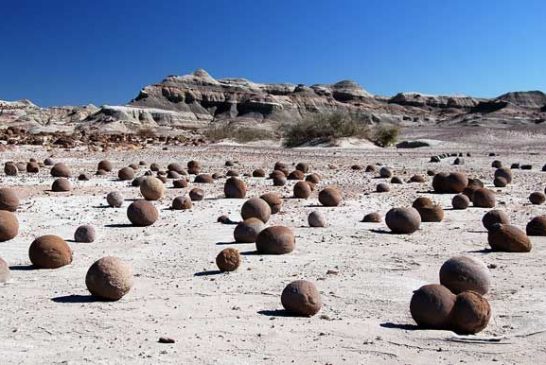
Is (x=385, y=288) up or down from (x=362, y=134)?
down

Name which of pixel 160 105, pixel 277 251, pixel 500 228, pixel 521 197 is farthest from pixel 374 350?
pixel 160 105

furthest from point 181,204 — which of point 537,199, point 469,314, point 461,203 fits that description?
point 469,314

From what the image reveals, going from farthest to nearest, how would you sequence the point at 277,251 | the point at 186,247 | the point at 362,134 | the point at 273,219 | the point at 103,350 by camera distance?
the point at 362,134
the point at 273,219
the point at 186,247
the point at 277,251
the point at 103,350

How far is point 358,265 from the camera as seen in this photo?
7688 mm

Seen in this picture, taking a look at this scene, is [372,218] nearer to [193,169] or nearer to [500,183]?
[500,183]

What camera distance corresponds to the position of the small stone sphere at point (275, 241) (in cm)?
819

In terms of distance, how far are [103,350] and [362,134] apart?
33676mm

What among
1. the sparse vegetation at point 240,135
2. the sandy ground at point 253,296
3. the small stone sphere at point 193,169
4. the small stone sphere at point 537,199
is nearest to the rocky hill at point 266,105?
the sparse vegetation at point 240,135

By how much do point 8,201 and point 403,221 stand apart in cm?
614

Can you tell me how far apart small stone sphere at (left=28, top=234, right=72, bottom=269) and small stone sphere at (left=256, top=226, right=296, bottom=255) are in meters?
2.20

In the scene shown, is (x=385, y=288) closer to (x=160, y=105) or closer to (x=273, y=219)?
(x=273, y=219)

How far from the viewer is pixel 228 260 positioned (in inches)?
287

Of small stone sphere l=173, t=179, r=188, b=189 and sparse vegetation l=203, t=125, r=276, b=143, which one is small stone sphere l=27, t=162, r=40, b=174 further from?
sparse vegetation l=203, t=125, r=276, b=143

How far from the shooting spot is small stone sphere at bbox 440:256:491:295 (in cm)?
620
